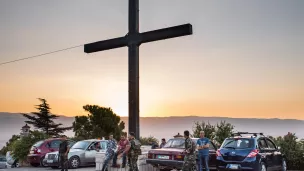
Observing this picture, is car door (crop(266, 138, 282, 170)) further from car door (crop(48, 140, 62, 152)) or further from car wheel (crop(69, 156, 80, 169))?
car door (crop(48, 140, 62, 152))

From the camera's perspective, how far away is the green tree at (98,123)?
56344 mm

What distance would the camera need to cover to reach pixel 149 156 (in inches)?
682

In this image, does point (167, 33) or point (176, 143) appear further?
point (176, 143)

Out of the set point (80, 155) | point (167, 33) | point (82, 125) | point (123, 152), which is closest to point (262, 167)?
point (123, 152)

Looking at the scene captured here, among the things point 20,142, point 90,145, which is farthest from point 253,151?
point 20,142

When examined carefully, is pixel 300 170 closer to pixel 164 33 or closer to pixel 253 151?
pixel 253 151

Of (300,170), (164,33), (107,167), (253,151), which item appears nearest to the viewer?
(164,33)

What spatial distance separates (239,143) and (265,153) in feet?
3.78

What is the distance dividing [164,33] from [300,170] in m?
13.9

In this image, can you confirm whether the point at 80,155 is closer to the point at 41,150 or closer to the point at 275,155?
the point at 41,150

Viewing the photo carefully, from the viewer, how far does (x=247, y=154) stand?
16.0 meters

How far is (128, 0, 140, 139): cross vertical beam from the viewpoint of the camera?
1313 centimetres

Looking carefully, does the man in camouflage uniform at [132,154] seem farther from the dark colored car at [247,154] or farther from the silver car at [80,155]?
the silver car at [80,155]

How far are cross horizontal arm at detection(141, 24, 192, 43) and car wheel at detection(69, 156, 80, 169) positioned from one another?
11.2 m
